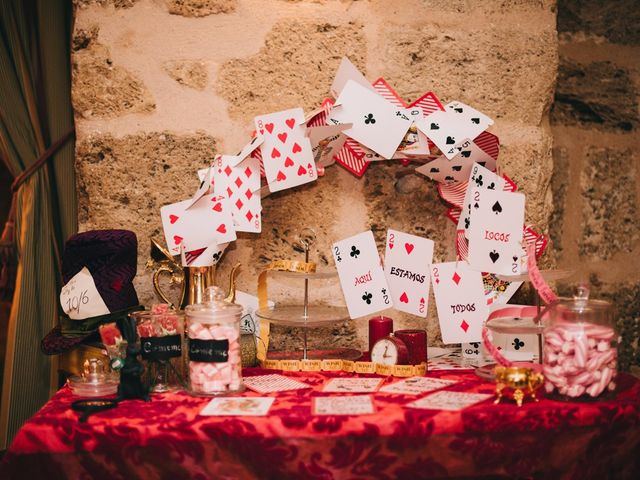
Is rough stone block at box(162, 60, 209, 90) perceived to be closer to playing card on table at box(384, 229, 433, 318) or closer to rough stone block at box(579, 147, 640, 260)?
playing card on table at box(384, 229, 433, 318)

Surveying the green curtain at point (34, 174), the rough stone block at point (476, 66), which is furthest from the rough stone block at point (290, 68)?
the green curtain at point (34, 174)

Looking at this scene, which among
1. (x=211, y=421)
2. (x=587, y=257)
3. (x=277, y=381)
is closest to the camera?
(x=211, y=421)

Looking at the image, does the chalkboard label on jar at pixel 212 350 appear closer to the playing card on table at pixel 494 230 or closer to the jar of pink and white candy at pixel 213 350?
the jar of pink and white candy at pixel 213 350

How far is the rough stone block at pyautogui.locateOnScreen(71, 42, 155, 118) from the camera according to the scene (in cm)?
178

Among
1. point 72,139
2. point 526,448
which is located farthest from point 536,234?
point 72,139

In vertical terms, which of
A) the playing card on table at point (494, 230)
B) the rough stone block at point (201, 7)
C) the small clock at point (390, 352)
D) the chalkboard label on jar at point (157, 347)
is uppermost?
the rough stone block at point (201, 7)

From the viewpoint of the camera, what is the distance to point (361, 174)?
1.82 meters

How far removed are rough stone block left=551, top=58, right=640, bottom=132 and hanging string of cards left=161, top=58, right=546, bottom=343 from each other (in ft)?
1.92

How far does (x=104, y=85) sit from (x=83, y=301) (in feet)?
1.93

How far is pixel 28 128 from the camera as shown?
240 centimetres

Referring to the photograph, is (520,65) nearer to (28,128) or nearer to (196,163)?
(196,163)

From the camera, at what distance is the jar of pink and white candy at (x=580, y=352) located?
1.32 meters

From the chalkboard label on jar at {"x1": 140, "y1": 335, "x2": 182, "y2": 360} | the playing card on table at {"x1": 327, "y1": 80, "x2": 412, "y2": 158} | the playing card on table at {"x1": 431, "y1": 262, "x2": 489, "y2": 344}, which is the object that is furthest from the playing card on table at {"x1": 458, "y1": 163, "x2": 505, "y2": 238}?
the chalkboard label on jar at {"x1": 140, "y1": 335, "x2": 182, "y2": 360}

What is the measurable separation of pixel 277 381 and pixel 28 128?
57.3 inches
